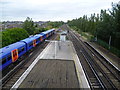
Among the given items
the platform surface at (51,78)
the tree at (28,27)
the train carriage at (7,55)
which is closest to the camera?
the platform surface at (51,78)

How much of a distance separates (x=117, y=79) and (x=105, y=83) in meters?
1.90

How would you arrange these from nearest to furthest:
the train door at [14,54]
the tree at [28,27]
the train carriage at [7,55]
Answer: the train carriage at [7,55] < the train door at [14,54] < the tree at [28,27]

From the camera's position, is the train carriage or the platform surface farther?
the train carriage

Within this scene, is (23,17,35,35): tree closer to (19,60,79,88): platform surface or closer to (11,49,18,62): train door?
(11,49,18,62): train door

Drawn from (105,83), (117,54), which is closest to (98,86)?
(105,83)

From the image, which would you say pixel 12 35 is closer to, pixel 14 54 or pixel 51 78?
pixel 14 54

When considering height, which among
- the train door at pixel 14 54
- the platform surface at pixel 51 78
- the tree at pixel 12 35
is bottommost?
the platform surface at pixel 51 78

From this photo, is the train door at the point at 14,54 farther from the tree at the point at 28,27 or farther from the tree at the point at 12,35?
the tree at the point at 28,27

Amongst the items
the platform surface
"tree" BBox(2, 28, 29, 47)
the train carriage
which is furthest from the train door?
"tree" BBox(2, 28, 29, 47)

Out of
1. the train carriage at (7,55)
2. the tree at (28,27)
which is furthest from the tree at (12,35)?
the tree at (28,27)

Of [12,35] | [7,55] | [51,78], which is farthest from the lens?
[12,35]

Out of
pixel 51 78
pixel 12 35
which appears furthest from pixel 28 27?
pixel 51 78

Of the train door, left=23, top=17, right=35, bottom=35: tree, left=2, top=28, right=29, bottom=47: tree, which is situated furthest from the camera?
left=23, top=17, right=35, bottom=35: tree

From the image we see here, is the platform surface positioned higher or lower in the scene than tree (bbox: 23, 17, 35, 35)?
lower
